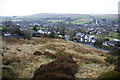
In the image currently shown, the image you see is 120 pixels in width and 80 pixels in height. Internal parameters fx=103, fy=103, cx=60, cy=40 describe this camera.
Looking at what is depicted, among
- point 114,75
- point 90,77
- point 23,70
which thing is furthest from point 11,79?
point 114,75

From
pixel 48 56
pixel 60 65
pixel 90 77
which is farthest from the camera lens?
pixel 48 56

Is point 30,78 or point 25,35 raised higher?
point 25,35

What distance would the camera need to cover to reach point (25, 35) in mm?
27297

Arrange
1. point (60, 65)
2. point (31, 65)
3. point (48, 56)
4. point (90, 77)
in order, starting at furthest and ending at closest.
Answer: point (48, 56) → point (31, 65) → point (60, 65) → point (90, 77)

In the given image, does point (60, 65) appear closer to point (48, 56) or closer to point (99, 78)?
point (99, 78)

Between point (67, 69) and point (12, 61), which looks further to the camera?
point (12, 61)

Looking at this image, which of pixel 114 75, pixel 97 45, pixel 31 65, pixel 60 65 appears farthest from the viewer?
pixel 97 45

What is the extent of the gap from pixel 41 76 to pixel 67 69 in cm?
197

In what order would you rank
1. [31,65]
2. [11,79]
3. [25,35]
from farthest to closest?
[25,35], [31,65], [11,79]

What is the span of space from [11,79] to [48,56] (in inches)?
208

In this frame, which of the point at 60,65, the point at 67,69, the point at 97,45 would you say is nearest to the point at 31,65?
the point at 60,65

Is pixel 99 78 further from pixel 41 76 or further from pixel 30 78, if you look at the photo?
pixel 30 78

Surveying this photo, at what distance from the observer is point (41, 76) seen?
605 cm

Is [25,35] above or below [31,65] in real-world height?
above
